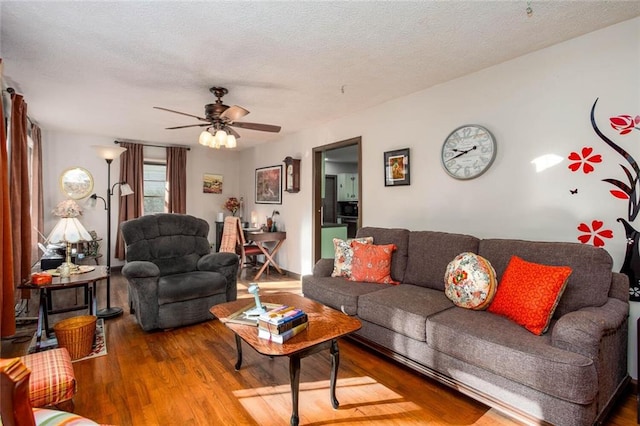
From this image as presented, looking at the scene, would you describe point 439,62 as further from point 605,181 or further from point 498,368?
point 498,368

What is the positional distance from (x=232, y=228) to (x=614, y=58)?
4.81 meters

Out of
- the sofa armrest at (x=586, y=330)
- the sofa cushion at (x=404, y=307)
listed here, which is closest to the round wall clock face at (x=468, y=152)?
the sofa cushion at (x=404, y=307)

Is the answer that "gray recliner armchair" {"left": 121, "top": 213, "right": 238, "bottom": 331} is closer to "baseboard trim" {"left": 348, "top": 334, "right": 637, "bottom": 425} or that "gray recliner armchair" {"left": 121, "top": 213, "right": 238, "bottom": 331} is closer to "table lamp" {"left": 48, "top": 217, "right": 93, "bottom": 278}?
"table lamp" {"left": 48, "top": 217, "right": 93, "bottom": 278}

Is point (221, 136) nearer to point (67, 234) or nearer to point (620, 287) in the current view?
point (67, 234)

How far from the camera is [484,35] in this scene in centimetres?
232

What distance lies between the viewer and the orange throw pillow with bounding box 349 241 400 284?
301 cm

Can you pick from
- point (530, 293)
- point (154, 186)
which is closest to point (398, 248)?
point (530, 293)

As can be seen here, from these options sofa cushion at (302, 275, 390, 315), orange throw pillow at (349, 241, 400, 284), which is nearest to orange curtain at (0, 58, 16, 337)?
sofa cushion at (302, 275, 390, 315)

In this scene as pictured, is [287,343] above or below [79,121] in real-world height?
below

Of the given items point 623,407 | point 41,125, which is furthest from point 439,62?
point 41,125

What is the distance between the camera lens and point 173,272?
3479mm

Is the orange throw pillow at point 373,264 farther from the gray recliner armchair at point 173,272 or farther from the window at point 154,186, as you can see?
the window at point 154,186

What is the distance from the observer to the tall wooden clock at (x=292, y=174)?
5.24 m

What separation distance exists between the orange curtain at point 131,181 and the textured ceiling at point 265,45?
2.11 meters
